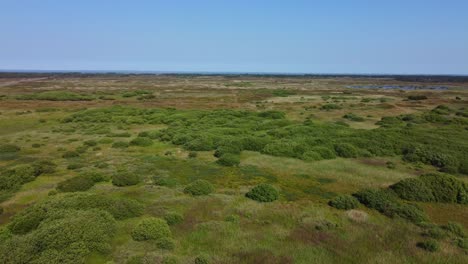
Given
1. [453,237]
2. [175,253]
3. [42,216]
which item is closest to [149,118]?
[42,216]

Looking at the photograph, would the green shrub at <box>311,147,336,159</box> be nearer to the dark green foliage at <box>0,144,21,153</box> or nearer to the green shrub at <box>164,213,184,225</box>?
the green shrub at <box>164,213,184,225</box>

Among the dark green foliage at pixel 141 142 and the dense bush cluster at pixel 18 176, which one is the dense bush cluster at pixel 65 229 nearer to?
the dense bush cluster at pixel 18 176

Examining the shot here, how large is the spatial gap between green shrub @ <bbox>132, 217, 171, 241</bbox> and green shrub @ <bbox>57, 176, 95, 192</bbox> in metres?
7.87

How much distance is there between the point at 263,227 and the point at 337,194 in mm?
7479

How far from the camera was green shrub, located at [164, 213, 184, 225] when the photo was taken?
655 inches

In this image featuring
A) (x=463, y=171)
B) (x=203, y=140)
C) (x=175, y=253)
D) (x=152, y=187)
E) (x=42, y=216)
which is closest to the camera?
(x=175, y=253)

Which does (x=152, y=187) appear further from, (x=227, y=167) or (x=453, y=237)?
(x=453, y=237)

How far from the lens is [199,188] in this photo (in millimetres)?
20844

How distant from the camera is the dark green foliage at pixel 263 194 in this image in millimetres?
19656

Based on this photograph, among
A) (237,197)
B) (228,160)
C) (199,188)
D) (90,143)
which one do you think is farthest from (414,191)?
(90,143)

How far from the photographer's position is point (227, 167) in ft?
88.9

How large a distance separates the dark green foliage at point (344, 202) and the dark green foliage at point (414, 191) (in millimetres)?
3773

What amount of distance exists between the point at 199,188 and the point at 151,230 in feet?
20.1

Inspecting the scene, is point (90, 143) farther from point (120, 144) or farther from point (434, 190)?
point (434, 190)
